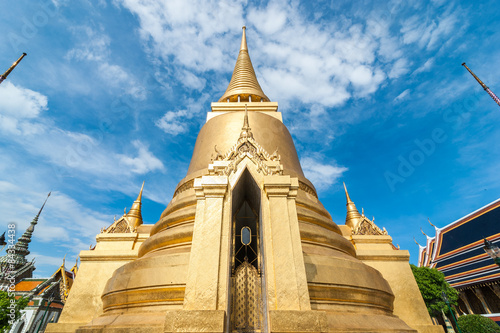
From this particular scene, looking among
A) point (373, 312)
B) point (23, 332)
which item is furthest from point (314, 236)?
point (23, 332)

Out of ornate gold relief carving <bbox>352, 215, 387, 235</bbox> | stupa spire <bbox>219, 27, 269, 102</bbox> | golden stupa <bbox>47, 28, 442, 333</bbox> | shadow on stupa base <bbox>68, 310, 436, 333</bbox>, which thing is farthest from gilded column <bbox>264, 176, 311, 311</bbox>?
stupa spire <bbox>219, 27, 269, 102</bbox>

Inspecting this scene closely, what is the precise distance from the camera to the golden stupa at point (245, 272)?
12.8 ft

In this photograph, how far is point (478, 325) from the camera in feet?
46.1

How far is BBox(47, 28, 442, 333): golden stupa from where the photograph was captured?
391 centimetres

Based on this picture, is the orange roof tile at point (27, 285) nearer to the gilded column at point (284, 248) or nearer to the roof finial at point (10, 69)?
the roof finial at point (10, 69)

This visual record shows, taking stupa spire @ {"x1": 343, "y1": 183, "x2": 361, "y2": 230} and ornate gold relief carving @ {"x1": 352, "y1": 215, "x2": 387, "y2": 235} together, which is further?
stupa spire @ {"x1": 343, "y1": 183, "x2": 361, "y2": 230}

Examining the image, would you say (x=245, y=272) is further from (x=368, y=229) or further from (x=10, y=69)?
(x=10, y=69)

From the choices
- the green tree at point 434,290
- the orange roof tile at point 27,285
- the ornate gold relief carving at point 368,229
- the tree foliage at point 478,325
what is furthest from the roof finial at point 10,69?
the green tree at point 434,290

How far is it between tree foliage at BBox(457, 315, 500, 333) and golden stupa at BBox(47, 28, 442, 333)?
10.00 m

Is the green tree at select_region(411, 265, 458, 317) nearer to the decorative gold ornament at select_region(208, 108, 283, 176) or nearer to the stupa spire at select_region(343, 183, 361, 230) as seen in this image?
the stupa spire at select_region(343, 183, 361, 230)

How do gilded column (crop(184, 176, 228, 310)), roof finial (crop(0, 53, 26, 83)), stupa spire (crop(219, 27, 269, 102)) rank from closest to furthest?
1. gilded column (crop(184, 176, 228, 310))
2. roof finial (crop(0, 53, 26, 83))
3. stupa spire (crop(219, 27, 269, 102))

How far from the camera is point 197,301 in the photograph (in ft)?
12.5

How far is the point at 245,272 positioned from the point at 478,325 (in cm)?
1678

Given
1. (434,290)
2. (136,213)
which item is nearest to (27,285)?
(136,213)
